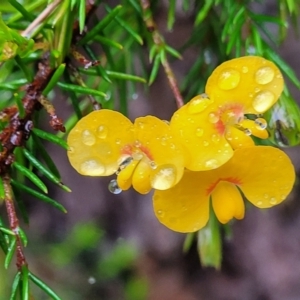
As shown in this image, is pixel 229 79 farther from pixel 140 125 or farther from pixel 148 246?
pixel 148 246

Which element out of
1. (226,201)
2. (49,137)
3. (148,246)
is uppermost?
(49,137)

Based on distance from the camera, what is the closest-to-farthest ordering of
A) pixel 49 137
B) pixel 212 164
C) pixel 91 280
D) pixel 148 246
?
pixel 212 164 → pixel 49 137 → pixel 91 280 → pixel 148 246

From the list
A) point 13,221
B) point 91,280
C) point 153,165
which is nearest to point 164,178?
point 153,165

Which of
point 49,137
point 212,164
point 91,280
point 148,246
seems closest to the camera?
point 212,164

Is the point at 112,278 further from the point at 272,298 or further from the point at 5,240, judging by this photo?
the point at 5,240

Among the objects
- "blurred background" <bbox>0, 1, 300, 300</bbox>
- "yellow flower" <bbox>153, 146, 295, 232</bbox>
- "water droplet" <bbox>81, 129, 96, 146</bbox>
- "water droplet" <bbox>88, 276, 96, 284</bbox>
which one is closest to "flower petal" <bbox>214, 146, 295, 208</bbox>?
"yellow flower" <bbox>153, 146, 295, 232</bbox>

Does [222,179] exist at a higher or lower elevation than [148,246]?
higher
